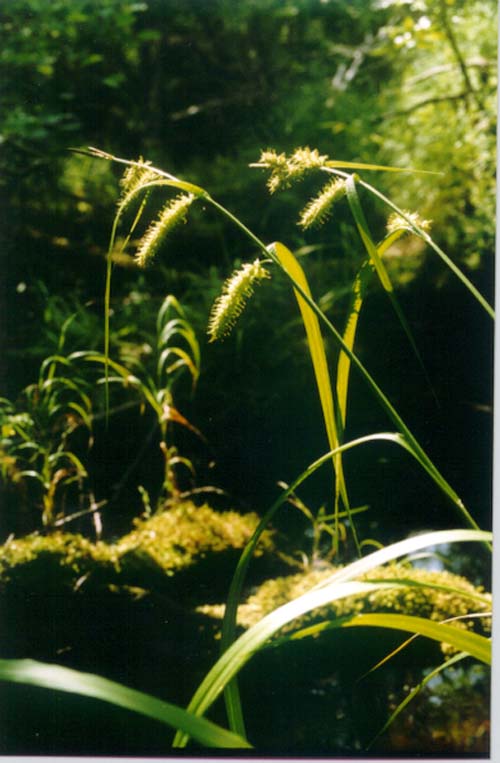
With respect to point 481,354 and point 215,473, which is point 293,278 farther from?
point 215,473

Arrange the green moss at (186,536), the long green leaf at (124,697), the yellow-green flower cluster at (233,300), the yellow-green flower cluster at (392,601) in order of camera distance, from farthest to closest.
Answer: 1. the green moss at (186,536)
2. the yellow-green flower cluster at (392,601)
3. the yellow-green flower cluster at (233,300)
4. the long green leaf at (124,697)

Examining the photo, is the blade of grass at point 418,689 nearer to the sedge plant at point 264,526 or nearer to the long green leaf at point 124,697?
the sedge plant at point 264,526

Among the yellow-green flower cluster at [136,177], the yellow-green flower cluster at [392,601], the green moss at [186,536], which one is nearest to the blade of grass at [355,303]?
the yellow-green flower cluster at [136,177]

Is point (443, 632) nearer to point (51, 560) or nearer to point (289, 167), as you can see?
point (289, 167)

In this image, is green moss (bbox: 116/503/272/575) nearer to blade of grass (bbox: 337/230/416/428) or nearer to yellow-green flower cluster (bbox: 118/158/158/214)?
blade of grass (bbox: 337/230/416/428)

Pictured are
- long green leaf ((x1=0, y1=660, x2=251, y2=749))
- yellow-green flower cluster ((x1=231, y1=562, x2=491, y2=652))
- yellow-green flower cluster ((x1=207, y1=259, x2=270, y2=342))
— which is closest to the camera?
long green leaf ((x1=0, y1=660, x2=251, y2=749))

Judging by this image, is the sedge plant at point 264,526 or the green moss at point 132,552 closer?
the sedge plant at point 264,526

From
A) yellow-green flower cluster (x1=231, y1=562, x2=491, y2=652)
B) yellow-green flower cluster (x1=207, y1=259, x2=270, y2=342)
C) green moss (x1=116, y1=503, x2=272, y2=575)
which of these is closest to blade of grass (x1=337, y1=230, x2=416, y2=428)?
yellow-green flower cluster (x1=207, y1=259, x2=270, y2=342)

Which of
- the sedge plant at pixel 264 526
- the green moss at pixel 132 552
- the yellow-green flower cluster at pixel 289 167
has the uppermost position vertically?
the yellow-green flower cluster at pixel 289 167

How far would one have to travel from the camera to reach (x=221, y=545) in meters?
1.15

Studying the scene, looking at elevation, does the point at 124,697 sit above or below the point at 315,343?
below

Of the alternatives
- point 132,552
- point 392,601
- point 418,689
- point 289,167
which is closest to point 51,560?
point 132,552

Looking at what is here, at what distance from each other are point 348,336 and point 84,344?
1.01m

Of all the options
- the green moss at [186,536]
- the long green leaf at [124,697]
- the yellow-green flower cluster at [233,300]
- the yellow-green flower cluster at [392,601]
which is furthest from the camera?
the green moss at [186,536]
